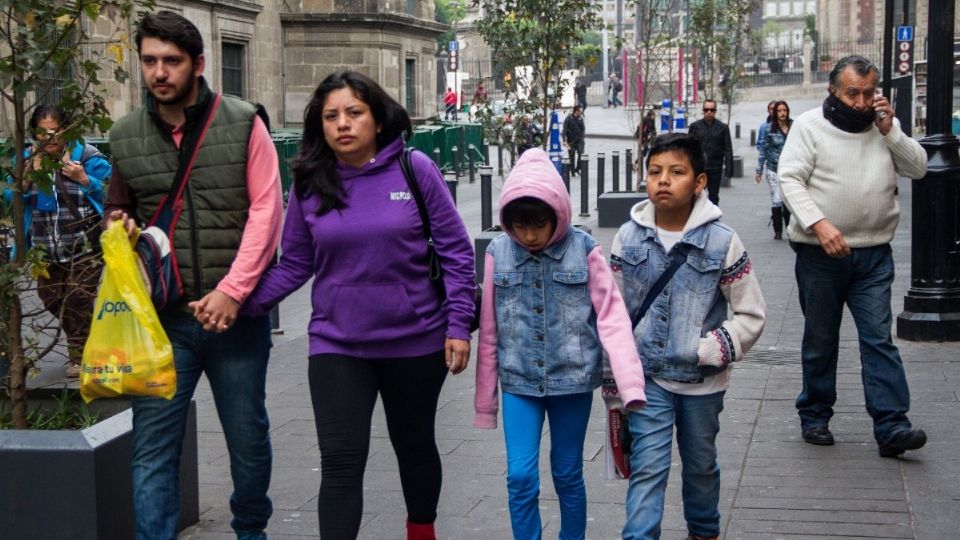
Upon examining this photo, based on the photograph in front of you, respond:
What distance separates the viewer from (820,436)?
672 cm

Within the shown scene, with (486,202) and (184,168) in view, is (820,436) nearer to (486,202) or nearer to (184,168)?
(184,168)

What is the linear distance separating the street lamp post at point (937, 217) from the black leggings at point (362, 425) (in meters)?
5.26

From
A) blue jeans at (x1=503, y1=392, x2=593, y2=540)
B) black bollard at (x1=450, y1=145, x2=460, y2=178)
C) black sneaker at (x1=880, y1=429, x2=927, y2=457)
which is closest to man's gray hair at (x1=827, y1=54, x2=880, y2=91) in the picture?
black sneaker at (x1=880, y1=429, x2=927, y2=457)

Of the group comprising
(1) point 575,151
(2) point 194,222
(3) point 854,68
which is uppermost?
(3) point 854,68

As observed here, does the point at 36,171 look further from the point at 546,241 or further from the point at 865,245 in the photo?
the point at 865,245

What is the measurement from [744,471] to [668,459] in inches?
66.8

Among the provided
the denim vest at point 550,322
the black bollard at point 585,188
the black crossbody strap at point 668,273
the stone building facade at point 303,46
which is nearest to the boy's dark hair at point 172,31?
the denim vest at point 550,322

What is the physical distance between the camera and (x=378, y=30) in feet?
91.7

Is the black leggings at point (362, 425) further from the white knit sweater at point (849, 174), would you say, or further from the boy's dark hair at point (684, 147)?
the white knit sweater at point (849, 174)

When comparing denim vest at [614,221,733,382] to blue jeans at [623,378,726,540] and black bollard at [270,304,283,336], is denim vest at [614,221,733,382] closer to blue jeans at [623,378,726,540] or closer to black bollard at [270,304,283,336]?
blue jeans at [623,378,726,540]

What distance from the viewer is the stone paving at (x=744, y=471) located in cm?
549

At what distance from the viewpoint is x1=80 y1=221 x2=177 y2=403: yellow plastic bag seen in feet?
14.3

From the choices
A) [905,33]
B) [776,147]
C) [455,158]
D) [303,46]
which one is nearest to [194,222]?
[776,147]

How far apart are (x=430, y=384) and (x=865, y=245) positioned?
2.66 meters
